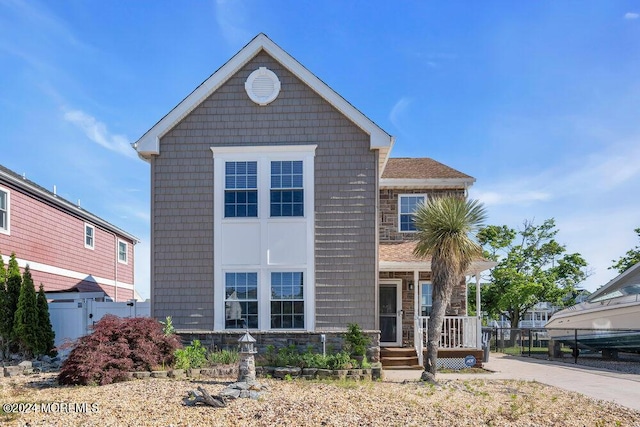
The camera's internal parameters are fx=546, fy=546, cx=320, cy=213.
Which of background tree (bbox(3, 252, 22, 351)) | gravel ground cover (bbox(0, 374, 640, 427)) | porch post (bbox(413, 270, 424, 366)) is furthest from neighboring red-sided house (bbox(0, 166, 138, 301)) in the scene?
porch post (bbox(413, 270, 424, 366))

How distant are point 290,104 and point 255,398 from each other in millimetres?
7509

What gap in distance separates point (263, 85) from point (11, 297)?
893 centimetres

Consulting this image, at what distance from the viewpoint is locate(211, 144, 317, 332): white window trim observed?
13578mm

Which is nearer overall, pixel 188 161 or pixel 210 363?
Answer: pixel 210 363

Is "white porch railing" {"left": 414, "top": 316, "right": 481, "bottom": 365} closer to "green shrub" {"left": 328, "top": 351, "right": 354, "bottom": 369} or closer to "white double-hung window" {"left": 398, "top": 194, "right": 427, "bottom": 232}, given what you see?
"green shrub" {"left": 328, "top": 351, "right": 354, "bottom": 369}

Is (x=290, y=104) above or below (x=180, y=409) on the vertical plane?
above

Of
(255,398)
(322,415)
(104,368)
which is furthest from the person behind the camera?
(104,368)

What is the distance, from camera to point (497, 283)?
2819cm

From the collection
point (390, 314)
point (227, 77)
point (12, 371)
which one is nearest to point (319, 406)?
point (12, 371)

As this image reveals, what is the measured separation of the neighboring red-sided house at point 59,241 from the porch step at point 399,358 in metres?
10.6

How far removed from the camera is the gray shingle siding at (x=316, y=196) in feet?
44.5

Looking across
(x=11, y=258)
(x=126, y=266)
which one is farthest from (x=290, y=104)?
(x=126, y=266)

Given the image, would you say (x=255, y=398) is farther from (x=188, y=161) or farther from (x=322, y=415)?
(x=188, y=161)

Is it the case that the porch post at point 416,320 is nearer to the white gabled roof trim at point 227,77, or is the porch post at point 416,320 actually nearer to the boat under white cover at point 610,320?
the white gabled roof trim at point 227,77
